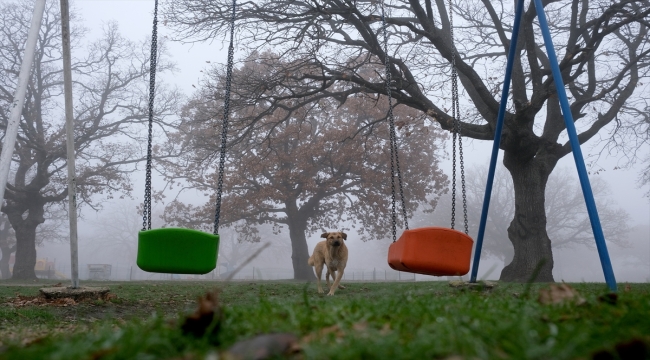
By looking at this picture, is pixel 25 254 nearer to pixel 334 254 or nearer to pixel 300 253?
pixel 300 253

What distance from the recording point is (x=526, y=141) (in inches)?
501

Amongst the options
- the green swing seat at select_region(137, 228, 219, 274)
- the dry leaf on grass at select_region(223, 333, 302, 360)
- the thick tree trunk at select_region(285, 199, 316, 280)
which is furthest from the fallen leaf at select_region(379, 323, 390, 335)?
the thick tree trunk at select_region(285, 199, 316, 280)

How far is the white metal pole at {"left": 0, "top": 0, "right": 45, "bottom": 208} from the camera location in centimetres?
577

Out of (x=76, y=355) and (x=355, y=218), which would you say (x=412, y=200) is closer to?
(x=355, y=218)

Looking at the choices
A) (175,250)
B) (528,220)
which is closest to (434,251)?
(175,250)

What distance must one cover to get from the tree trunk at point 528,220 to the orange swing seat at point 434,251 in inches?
295

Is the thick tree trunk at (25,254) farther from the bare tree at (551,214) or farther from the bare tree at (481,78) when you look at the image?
the bare tree at (551,214)

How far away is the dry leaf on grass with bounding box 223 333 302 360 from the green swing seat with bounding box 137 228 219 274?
3.71 meters

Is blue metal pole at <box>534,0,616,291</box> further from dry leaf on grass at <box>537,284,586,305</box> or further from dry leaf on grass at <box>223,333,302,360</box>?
dry leaf on grass at <box>223,333,302,360</box>

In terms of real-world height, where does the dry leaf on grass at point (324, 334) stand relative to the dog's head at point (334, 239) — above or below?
below

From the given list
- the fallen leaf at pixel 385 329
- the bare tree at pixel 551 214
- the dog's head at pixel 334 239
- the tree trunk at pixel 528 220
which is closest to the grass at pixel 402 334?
the fallen leaf at pixel 385 329

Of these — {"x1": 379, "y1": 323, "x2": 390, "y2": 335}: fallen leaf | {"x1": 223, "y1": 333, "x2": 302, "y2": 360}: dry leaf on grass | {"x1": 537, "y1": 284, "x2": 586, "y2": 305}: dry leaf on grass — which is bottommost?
{"x1": 223, "y1": 333, "x2": 302, "y2": 360}: dry leaf on grass

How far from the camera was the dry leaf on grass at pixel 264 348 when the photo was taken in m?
1.63

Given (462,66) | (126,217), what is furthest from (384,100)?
(126,217)
